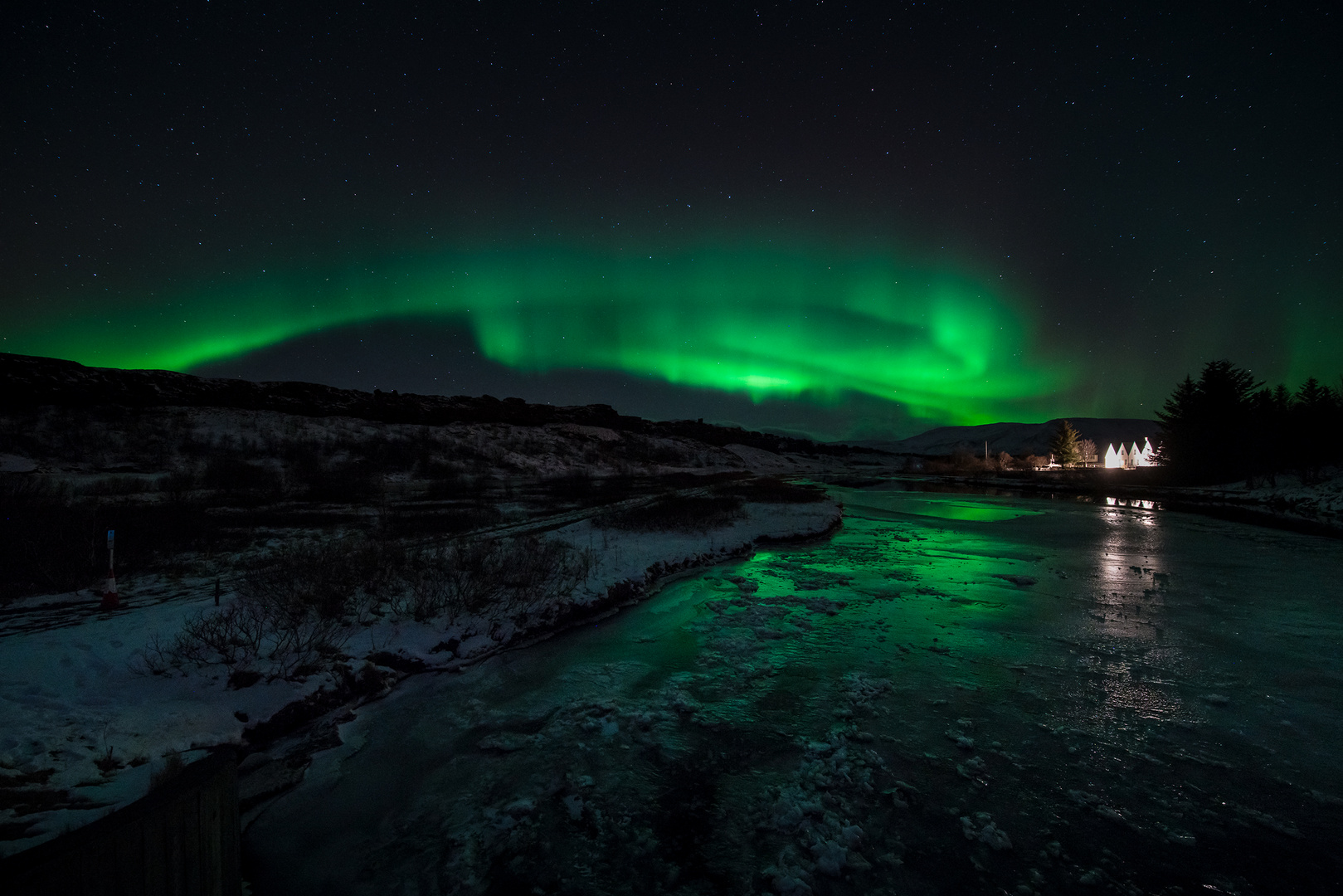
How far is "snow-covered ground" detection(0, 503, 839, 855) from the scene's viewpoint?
195 inches

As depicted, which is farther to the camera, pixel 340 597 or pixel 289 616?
pixel 340 597

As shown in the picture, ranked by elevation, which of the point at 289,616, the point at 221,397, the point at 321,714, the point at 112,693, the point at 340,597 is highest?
the point at 221,397

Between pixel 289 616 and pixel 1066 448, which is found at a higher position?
pixel 1066 448

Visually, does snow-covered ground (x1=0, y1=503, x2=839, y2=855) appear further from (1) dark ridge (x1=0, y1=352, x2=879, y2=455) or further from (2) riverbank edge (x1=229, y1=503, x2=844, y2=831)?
(1) dark ridge (x1=0, y1=352, x2=879, y2=455)

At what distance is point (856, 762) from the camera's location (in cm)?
619

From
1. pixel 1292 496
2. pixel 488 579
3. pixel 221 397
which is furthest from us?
pixel 221 397

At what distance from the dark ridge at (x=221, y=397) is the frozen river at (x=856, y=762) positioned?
179 feet

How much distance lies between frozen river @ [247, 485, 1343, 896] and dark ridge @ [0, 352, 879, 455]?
54.5m

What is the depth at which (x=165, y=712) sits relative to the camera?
6418mm

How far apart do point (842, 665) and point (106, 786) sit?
895cm

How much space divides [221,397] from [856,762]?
73.0m

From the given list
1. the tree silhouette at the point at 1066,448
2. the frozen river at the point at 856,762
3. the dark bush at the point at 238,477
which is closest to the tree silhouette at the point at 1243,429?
the tree silhouette at the point at 1066,448

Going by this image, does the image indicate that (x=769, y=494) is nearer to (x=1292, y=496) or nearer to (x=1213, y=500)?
(x=1213, y=500)

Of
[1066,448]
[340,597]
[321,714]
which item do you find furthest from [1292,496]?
[1066,448]
